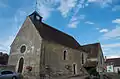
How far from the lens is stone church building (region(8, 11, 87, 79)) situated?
75.3 ft

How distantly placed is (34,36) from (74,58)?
10965 millimetres

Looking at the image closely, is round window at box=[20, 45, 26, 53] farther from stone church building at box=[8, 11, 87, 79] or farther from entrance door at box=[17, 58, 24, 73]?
entrance door at box=[17, 58, 24, 73]

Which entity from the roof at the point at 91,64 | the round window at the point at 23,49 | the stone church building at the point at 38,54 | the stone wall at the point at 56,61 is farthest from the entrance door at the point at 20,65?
the roof at the point at 91,64

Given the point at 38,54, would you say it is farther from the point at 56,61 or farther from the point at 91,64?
the point at 91,64

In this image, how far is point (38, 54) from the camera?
22.9 metres

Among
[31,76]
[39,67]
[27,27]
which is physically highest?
[27,27]

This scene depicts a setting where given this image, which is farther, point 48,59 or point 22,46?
point 22,46

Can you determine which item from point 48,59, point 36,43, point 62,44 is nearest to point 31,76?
point 48,59

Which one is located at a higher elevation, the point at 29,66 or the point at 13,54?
the point at 13,54

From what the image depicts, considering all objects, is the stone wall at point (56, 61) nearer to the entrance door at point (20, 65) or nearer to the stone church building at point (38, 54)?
the stone church building at point (38, 54)

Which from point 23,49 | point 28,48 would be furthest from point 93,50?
point 23,49

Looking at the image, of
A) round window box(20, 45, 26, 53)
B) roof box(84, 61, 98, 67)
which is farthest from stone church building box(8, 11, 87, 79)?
roof box(84, 61, 98, 67)

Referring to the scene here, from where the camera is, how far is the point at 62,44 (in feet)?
92.2

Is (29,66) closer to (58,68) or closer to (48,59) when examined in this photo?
(48,59)
